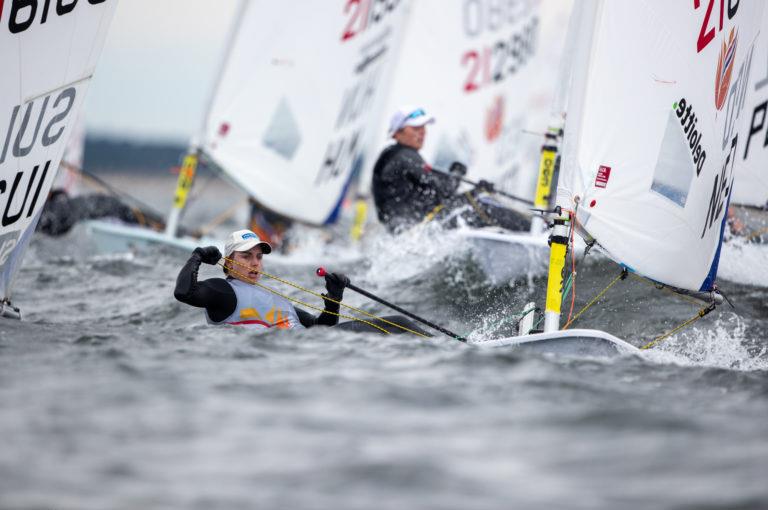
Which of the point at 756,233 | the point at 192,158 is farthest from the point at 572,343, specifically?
the point at 192,158

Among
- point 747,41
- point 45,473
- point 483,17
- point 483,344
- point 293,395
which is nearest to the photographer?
point 45,473

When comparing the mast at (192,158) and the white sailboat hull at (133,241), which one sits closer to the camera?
the white sailboat hull at (133,241)

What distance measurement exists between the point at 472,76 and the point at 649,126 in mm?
6896

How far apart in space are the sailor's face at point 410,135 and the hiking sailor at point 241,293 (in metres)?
2.61

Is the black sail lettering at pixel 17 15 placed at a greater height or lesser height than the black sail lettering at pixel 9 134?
greater

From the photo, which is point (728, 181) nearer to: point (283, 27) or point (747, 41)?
point (747, 41)

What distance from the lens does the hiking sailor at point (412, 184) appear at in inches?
284

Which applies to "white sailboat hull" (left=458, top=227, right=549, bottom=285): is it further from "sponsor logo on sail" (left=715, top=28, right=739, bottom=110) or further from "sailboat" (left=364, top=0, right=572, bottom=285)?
"sailboat" (left=364, top=0, right=572, bottom=285)

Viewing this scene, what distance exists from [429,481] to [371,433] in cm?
37

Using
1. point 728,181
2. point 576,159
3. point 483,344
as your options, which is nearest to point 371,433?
point 483,344

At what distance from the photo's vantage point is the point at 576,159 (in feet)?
15.1

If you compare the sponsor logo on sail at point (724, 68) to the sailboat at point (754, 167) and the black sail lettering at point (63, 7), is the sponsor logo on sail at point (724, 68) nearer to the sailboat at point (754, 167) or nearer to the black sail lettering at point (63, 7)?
the sailboat at point (754, 167)

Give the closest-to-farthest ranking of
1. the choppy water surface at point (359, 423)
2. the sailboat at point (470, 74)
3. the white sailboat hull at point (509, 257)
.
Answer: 1. the choppy water surface at point (359, 423)
2. the white sailboat hull at point (509, 257)
3. the sailboat at point (470, 74)

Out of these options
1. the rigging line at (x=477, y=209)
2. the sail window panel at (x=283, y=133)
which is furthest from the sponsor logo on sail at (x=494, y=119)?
the rigging line at (x=477, y=209)
